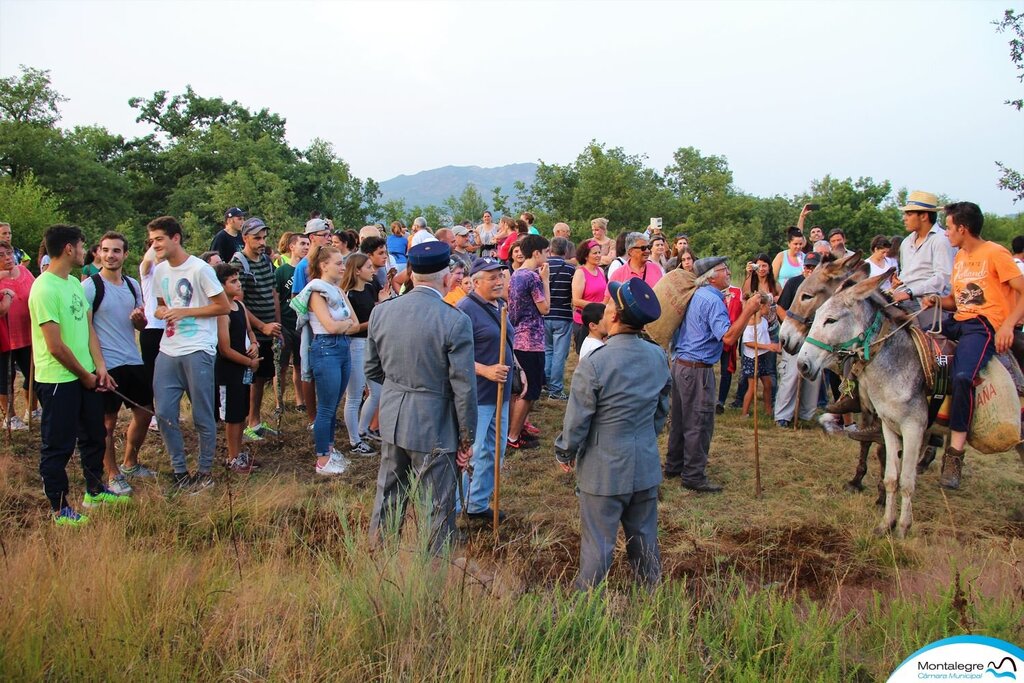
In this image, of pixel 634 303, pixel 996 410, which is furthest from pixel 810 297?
pixel 634 303

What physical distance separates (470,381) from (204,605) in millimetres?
1973

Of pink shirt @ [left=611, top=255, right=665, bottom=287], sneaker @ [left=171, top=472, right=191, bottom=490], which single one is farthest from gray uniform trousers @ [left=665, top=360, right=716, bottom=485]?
sneaker @ [left=171, top=472, right=191, bottom=490]

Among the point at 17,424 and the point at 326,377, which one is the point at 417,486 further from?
the point at 17,424

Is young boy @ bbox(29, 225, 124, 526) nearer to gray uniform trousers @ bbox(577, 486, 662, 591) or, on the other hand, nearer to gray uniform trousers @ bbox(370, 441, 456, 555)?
gray uniform trousers @ bbox(370, 441, 456, 555)

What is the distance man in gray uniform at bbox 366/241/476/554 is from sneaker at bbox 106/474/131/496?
2.83m

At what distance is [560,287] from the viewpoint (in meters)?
9.47

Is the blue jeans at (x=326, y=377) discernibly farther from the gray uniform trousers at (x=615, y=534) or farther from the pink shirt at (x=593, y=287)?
the gray uniform trousers at (x=615, y=534)

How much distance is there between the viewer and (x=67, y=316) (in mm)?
5539

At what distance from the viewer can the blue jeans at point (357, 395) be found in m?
7.80

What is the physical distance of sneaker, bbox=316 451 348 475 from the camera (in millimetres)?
7227

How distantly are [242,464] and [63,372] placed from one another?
6.80 ft

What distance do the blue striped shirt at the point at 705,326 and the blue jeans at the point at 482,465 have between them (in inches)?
85.7

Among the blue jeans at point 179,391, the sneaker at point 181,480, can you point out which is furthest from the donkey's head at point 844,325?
the sneaker at point 181,480

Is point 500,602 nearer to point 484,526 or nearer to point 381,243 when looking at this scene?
point 484,526
